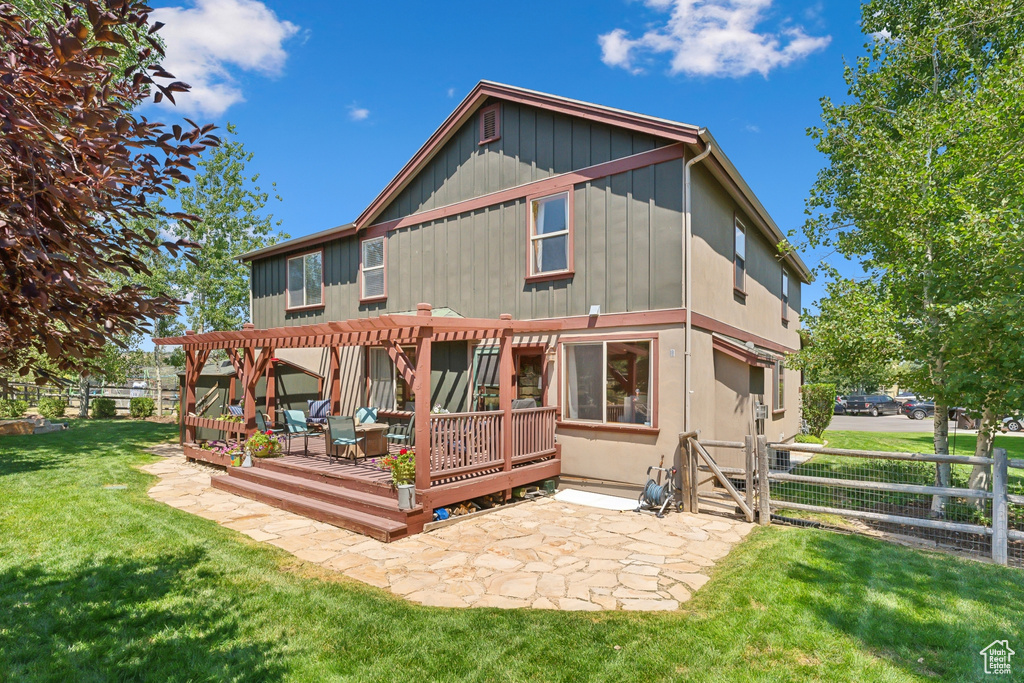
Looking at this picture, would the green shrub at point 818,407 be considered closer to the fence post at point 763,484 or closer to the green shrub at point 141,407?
the fence post at point 763,484

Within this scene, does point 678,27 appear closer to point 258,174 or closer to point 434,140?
point 434,140

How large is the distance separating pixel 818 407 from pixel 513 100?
50.4ft

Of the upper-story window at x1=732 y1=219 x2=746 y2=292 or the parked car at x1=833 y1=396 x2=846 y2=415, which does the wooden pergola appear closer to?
the upper-story window at x1=732 y1=219 x2=746 y2=292

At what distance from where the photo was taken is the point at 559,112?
1041 centimetres

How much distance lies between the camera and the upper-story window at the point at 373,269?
1372 cm

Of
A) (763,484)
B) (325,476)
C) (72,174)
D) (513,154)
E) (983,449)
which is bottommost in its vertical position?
(325,476)

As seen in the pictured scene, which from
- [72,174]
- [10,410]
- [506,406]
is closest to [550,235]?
[506,406]

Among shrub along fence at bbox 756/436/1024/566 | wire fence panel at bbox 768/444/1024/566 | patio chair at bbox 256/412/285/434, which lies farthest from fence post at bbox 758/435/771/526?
patio chair at bbox 256/412/285/434

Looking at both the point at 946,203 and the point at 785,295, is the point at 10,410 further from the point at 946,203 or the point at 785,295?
the point at 946,203

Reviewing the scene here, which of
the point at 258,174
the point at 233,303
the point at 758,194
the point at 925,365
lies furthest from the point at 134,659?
the point at 258,174

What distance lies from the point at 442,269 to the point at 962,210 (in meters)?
9.43

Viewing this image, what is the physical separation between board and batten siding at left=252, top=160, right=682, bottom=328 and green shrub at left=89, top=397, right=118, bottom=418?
1368 centimetres

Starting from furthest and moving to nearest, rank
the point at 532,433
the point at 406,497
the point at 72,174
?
the point at 532,433, the point at 406,497, the point at 72,174

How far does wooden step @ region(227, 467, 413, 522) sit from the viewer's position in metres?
7.60
